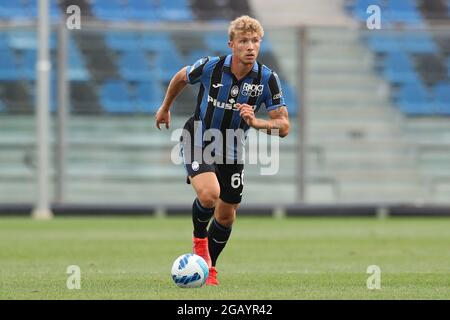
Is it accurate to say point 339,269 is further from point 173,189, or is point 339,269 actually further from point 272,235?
point 173,189

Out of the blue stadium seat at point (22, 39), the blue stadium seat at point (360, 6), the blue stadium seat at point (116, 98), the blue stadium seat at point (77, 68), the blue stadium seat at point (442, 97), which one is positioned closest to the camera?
the blue stadium seat at point (116, 98)

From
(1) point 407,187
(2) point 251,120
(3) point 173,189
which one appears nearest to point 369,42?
(1) point 407,187

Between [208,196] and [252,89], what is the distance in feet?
3.06

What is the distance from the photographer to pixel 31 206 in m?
20.1

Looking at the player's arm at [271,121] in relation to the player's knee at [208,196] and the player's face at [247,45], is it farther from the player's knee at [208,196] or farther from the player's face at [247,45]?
the player's knee at [208,196]

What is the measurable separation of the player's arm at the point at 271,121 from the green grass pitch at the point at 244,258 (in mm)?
1188

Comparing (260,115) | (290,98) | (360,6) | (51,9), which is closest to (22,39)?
(260,115)

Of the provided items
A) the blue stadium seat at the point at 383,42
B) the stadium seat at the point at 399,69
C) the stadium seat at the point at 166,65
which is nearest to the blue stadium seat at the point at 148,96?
the stadium seat at the point at 166,65

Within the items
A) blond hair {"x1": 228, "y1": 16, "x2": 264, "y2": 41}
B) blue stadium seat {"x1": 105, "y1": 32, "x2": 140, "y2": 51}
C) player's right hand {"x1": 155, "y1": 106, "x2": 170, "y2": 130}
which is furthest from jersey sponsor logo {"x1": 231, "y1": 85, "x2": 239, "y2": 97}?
blue stadium seat {"x1": 105, "y1": 32, "x2": 140, "y2": 51}

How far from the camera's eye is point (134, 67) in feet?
67.5

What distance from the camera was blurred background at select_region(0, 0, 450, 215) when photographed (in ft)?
66.5

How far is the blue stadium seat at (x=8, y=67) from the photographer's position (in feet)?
66.9

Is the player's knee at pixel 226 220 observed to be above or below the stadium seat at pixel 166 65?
below
